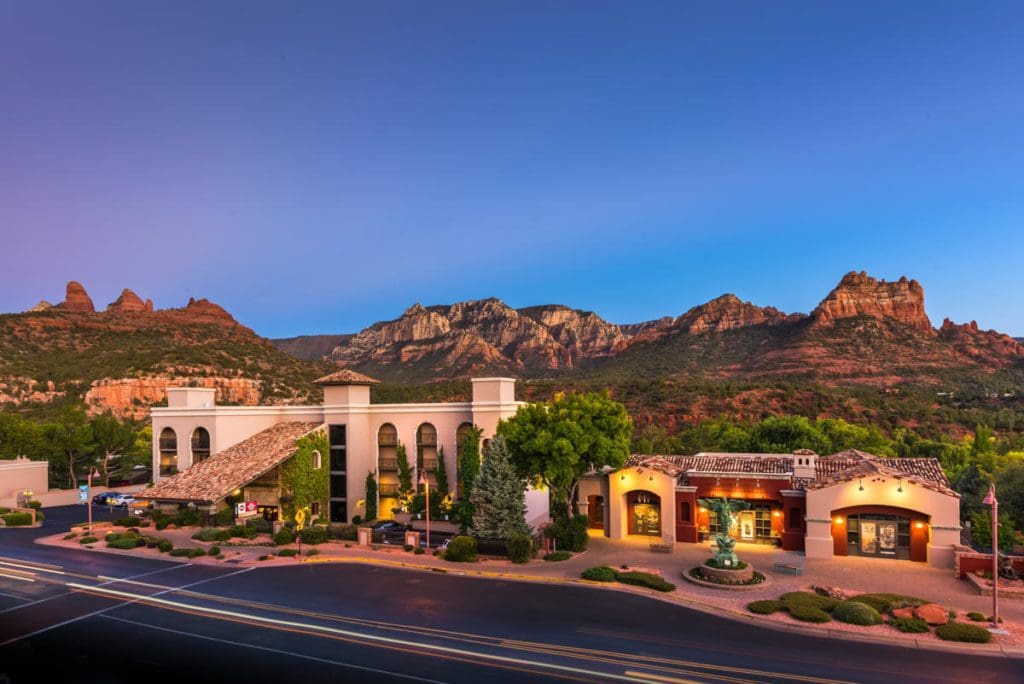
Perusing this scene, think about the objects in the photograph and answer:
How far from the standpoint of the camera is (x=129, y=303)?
16175cm

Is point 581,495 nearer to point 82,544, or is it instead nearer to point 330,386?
point 330,386

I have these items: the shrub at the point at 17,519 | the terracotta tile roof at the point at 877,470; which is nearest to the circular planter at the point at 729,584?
the terracotta tile roof at the point at 877,470

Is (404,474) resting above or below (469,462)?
below

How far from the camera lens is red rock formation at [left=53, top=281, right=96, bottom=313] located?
160500 mm

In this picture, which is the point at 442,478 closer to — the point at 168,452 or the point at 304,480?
the point at 304,480

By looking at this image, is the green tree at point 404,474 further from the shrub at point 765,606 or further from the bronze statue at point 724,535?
the shrub at point 765,606

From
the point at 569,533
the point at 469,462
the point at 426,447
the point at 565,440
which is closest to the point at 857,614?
the point at 569,533

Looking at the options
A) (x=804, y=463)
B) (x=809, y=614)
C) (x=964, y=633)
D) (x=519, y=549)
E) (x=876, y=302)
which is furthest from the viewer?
(x=876, y=302)

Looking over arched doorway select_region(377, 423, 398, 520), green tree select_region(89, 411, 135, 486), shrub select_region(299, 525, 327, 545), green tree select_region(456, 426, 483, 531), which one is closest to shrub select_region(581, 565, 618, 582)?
green tree select_region(456, 426, 483, 531)

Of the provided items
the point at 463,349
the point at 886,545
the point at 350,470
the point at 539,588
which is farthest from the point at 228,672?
the point at 463,349

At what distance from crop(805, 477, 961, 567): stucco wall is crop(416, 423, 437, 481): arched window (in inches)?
1058

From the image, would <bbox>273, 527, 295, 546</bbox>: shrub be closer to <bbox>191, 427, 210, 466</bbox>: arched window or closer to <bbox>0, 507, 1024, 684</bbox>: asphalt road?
<bbox>0, 507, 1024, 684</bbox>: asphalt road

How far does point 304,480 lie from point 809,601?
3579 centimetres

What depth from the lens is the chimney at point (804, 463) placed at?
126 ft
